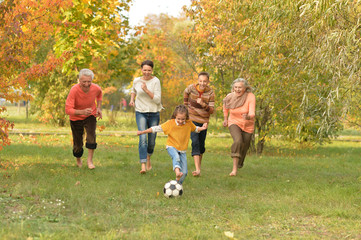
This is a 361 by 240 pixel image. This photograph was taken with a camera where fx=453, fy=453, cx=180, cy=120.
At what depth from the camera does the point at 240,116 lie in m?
9.06

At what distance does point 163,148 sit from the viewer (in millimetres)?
14633

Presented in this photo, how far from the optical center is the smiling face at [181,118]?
23.7ft

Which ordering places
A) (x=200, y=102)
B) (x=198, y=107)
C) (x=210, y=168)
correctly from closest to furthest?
(x=200, y=102)
(x=198, y=107)
(x=210, y=168)

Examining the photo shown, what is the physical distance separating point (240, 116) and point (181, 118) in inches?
84.8

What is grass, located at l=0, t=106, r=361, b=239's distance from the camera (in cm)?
486

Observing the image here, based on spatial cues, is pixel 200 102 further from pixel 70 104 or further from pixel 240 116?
pixel 70 104

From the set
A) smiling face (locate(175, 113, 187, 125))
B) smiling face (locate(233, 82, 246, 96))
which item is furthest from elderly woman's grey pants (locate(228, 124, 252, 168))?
smiling face (locate(175, 113, 187, 125))

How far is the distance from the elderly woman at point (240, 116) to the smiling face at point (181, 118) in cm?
179

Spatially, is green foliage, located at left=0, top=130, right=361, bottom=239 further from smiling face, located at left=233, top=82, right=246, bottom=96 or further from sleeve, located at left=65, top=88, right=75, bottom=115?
smiling face, located at left=233, top=82, right=246, bottom=96

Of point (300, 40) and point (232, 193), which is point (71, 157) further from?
point (300, 40)

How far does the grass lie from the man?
556 millimetres

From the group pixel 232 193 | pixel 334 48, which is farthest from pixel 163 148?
pixel 334 48

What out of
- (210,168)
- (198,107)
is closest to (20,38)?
(198,107)

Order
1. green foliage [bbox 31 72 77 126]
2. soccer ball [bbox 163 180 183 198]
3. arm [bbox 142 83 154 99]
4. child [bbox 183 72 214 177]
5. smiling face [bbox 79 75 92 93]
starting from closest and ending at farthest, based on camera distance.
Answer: soccer ball [bbox 163 180 183 198], smiling face [bbox 79 75 92 93], arm [bbox 142 83 154 99], child [bbox 183 72 214 177], green foliage [bbox 31 72 77 126]
